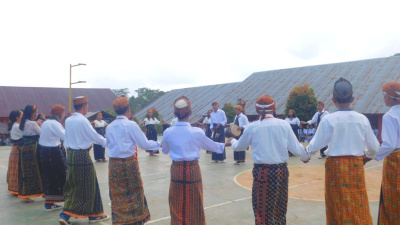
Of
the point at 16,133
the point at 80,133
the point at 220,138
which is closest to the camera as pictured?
the point at 80,133

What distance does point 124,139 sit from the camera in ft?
15.6

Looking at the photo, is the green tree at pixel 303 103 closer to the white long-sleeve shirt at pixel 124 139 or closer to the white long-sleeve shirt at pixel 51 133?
the white long-sleeve shirt at pixel 51 133

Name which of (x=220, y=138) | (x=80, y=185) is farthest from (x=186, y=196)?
(x=220, y=138)

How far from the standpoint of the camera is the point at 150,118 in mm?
14094

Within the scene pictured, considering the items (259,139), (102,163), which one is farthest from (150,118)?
(259,139)

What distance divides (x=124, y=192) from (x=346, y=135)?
2.97m

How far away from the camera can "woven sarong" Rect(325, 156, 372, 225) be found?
3.72 m

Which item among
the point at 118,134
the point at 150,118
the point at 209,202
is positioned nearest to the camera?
the point at 118,134

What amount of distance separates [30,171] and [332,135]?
5973 millimetres

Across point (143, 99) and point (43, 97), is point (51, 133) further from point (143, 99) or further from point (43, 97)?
point (143, 99)

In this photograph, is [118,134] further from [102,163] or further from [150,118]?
[150,118]

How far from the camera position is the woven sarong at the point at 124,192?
476 centimetres

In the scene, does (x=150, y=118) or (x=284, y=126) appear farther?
(x=150, y=118)

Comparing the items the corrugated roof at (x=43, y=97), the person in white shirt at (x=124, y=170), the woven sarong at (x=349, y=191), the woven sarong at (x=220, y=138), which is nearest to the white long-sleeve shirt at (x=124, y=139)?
the person in white shirt at (x=124, y=170)
